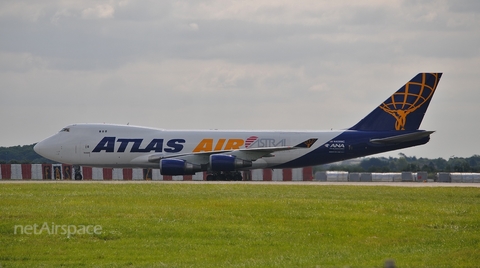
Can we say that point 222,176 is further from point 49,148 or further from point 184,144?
point 49,148

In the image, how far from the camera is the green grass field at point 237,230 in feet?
54.9

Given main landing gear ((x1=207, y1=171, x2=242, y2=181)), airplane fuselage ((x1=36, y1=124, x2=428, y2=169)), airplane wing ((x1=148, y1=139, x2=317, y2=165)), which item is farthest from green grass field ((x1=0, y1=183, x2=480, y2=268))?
main landing gear ((x1=207, y1=171, x2=242, y2=181))

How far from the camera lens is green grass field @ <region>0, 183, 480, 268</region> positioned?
659 inches

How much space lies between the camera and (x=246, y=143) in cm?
4603

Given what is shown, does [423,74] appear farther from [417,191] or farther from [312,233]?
[312,233]

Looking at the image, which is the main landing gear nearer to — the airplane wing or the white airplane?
the white airplane

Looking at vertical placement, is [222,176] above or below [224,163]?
below

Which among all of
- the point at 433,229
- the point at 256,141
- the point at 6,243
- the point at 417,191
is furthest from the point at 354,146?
the point at 6,243

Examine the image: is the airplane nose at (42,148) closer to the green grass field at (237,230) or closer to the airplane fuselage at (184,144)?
the airplane fuselage at (184,144)

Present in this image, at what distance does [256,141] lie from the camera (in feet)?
151

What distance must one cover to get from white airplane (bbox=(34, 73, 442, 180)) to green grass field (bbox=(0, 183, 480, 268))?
16.3 metres

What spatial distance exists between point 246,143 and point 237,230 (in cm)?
2619

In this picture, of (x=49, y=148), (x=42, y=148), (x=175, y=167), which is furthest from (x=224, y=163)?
(x=42, y=148)

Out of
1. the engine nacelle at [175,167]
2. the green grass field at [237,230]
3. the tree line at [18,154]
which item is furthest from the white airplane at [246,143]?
the tree line at [18,154]
